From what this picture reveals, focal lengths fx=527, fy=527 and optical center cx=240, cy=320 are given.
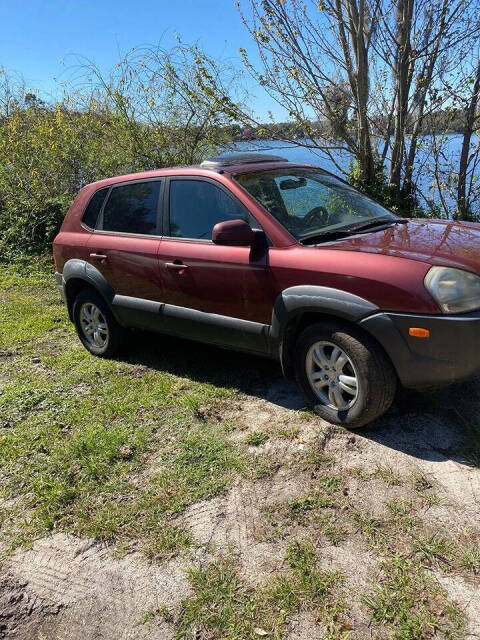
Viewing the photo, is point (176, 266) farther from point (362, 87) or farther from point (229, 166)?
point (362, 87)

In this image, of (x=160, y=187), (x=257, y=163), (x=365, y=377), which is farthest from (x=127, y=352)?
(x=365, y=377)

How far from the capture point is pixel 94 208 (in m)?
5.04

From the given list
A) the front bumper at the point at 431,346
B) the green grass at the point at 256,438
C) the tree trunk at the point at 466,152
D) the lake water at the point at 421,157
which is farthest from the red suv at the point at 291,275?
the tree trunk at the point at 466,152

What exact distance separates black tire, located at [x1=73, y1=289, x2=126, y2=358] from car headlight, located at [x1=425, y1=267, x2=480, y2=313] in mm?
3057

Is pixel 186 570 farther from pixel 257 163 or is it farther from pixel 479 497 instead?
pixel 257 163

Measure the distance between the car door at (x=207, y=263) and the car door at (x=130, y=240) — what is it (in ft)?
0.44

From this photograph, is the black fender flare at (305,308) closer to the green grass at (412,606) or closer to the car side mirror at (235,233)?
the car side mirror at (235,233)

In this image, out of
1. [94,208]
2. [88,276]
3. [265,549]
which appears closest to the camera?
[265,549]

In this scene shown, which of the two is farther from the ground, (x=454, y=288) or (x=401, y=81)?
(x=401, y=81)

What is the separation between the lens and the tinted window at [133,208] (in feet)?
14.5

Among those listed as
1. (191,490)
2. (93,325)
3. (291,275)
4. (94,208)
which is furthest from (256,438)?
(94,208)

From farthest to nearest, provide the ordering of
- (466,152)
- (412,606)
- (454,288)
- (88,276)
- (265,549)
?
1. (466,152)
2. (88,276)
3. (454,288)
4. (265,549)
5. (412,606)

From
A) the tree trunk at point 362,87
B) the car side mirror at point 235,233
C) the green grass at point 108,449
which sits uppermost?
Result: the tree trunk at point 362,87

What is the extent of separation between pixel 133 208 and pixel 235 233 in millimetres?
1570
